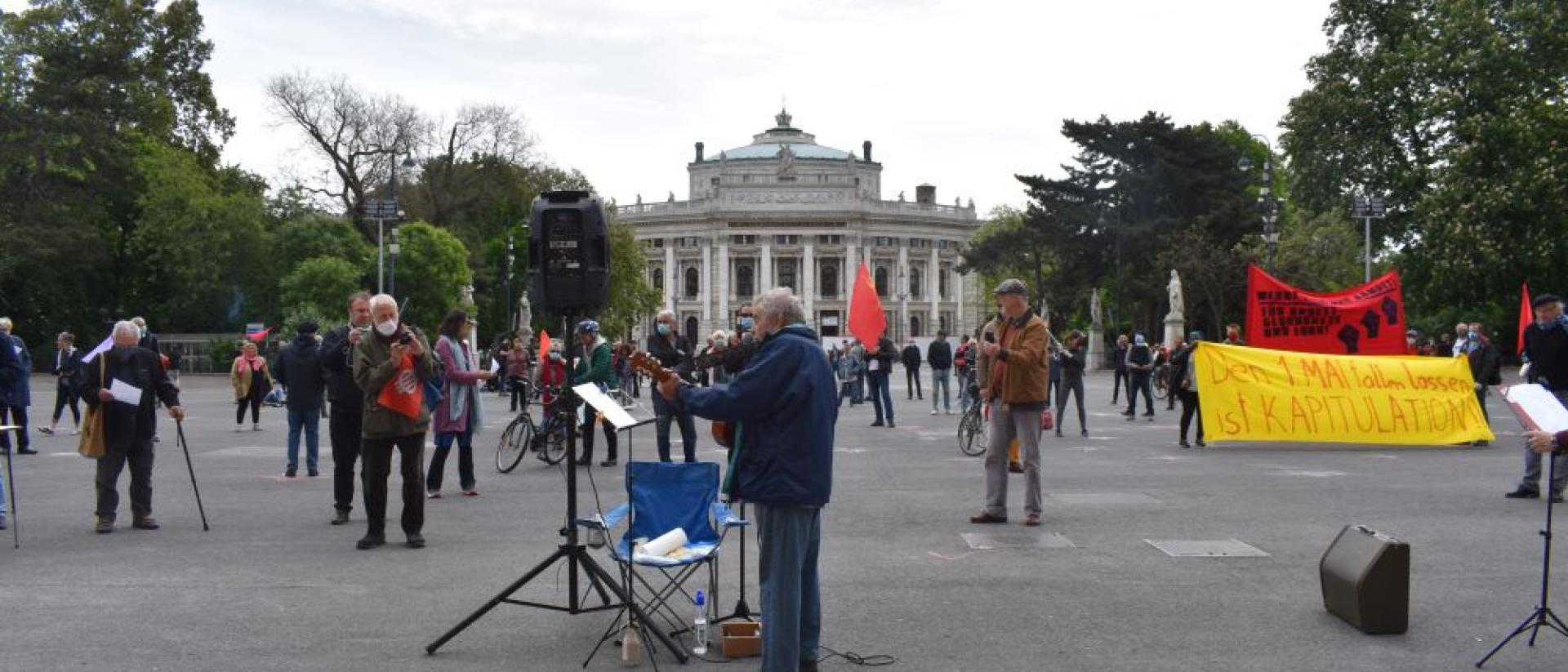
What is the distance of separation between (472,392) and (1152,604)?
8089 mm

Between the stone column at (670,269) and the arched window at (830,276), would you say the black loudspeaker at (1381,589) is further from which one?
the stone column at (670,269)

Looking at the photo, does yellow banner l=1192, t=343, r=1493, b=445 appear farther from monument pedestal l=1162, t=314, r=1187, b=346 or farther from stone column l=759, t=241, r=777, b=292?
stone column l=759, t=241, r=777, b=292

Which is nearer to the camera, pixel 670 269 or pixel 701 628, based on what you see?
pixel 701 628

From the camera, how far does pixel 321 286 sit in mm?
54562

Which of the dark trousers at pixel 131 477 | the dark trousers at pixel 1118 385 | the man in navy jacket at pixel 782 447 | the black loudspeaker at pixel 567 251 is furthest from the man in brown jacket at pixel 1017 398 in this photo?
the dark trousers at pixel 1118 385

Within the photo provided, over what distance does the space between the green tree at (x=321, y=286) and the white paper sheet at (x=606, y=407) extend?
163ft

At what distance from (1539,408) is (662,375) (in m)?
4.38

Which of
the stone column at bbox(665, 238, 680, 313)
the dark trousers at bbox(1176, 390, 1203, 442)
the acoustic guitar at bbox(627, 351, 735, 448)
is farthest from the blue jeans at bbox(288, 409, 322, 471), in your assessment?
the stone column at bbox(665, 238, 680, 313)

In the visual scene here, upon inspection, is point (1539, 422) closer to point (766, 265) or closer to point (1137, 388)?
point (1137, 388)

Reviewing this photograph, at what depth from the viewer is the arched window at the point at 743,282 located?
136 metres

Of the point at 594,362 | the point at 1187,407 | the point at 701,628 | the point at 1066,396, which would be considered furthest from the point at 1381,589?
the point at 1066,396

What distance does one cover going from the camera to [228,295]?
6156 centimetres

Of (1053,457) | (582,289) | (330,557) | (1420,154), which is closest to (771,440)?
(582,289)

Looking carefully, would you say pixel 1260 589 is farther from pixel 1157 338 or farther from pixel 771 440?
pixel 1157 338
